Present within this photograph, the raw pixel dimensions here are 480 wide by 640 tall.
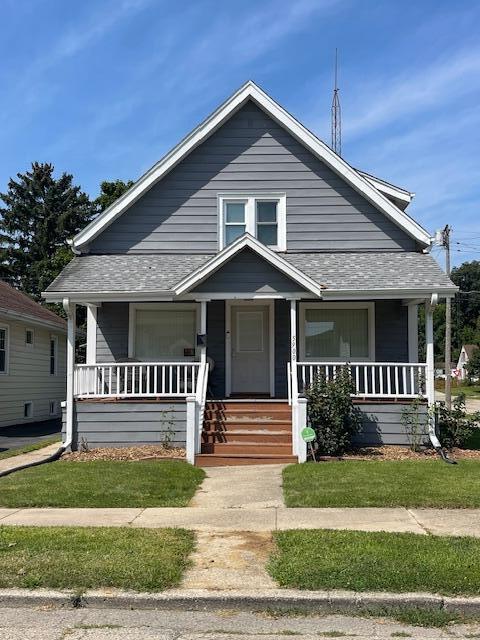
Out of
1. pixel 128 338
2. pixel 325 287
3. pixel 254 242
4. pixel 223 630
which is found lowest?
pixel 223 630

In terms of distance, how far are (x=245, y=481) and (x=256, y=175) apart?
794 centimetres

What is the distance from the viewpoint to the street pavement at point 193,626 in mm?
4617

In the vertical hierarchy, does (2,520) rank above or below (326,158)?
below

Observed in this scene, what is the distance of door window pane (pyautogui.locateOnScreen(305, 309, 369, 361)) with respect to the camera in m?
15.0

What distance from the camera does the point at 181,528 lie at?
23.8 ft

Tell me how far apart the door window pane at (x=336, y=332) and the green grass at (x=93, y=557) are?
8500 mm

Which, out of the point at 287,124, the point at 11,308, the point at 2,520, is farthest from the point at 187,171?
the point at 2,520

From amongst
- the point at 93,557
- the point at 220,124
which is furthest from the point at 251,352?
the point at 93,557

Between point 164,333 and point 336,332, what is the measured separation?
4055mm

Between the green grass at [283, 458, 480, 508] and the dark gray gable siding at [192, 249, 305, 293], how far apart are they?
377cm

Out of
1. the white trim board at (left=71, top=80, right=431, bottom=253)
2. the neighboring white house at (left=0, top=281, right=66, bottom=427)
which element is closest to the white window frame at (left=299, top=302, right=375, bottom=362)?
the white trim board at (left=71, top=80, right=431, bottom=253)

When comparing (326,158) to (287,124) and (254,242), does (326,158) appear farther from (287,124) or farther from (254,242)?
(254,242)

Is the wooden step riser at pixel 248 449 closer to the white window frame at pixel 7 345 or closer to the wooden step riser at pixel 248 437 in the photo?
the wooden step riser at pixel 248 437

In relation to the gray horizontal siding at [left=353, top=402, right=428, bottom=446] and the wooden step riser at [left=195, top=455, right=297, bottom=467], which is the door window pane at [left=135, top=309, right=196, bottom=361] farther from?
the gray horizontal siding at [left=353, top=402, right=428, bottom=446]
